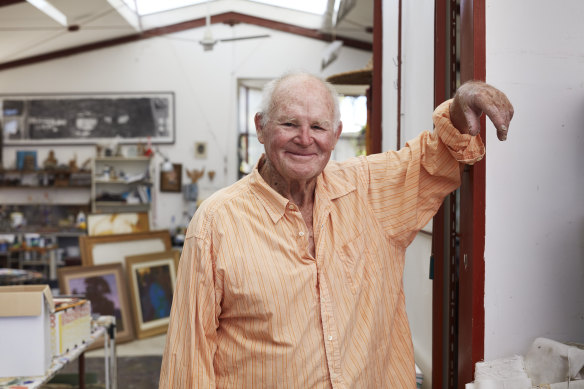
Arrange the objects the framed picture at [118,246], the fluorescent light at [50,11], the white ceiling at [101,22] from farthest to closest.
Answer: the white ceiling at [101,22] < the fluorescent light at [50,11] < the framed picture at [118,246]

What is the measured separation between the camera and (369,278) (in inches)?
61.4

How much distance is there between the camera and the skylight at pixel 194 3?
24.9 feet

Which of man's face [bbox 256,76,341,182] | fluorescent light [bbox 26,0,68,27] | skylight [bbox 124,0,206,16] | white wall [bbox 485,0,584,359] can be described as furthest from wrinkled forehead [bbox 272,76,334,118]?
skylight [bbox 124,0,206,16]

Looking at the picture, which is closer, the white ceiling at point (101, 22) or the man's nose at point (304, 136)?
the man's nose at point (304, 136)

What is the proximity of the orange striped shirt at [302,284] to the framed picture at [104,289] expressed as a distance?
4.24 metres

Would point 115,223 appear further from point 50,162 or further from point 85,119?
point 85,119

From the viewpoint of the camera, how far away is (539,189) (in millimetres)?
1563

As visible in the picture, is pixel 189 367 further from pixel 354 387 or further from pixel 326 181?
pixel 326 181

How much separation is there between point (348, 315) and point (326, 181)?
42 cm

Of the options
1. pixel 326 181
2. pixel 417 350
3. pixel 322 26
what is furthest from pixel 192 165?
pixel 326 181

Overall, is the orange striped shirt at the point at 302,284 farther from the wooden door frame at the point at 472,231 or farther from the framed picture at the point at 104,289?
the framed picture at the point at 104,289

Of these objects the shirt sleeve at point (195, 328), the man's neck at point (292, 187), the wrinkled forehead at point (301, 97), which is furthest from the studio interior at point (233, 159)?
the shirt sleeve at point (195, 328)

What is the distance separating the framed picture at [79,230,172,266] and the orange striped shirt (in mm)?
4510

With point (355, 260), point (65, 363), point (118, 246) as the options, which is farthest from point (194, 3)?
point (355, 260)
